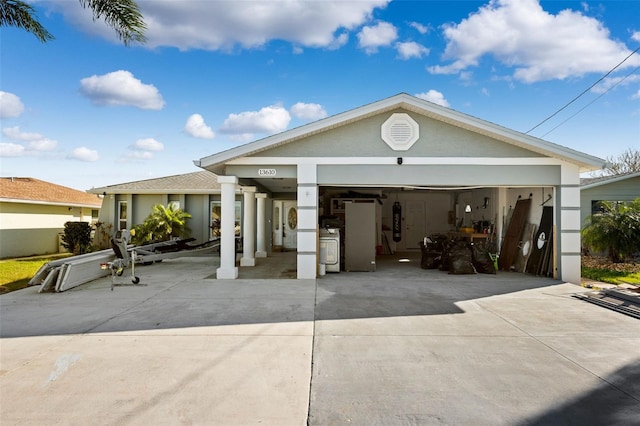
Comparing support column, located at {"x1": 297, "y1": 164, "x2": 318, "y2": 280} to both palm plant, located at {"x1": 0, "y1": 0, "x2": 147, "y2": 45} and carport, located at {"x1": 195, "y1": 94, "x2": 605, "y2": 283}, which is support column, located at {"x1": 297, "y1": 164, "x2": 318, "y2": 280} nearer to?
carport, located at {"x1": 195, "y1": 94, "x2": 605, "y2": 283}

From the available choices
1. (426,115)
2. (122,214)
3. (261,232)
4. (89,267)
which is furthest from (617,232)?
(122,214)

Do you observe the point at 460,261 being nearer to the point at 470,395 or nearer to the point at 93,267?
the point at 470,395

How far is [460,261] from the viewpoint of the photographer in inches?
420

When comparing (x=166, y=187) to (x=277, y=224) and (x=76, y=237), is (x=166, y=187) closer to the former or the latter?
(x=76, y=237)

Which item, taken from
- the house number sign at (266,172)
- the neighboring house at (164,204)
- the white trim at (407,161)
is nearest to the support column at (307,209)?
the white trim at (407,161)

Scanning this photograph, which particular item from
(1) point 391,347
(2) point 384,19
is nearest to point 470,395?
(1) point 391,347

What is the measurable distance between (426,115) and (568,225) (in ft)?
14.9

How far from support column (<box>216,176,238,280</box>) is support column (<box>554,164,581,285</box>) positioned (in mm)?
8355

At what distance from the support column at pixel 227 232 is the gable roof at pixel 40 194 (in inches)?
435

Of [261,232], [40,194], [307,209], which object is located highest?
[40,194]

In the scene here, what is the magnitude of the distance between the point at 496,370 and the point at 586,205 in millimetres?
14110

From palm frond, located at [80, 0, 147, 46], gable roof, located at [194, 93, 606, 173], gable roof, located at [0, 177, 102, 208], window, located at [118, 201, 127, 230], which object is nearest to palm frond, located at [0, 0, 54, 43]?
palm frond, located at [80, 0, 147, 46]

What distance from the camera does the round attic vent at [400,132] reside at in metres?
9.66

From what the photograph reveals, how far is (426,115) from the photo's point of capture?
9.62 metres
